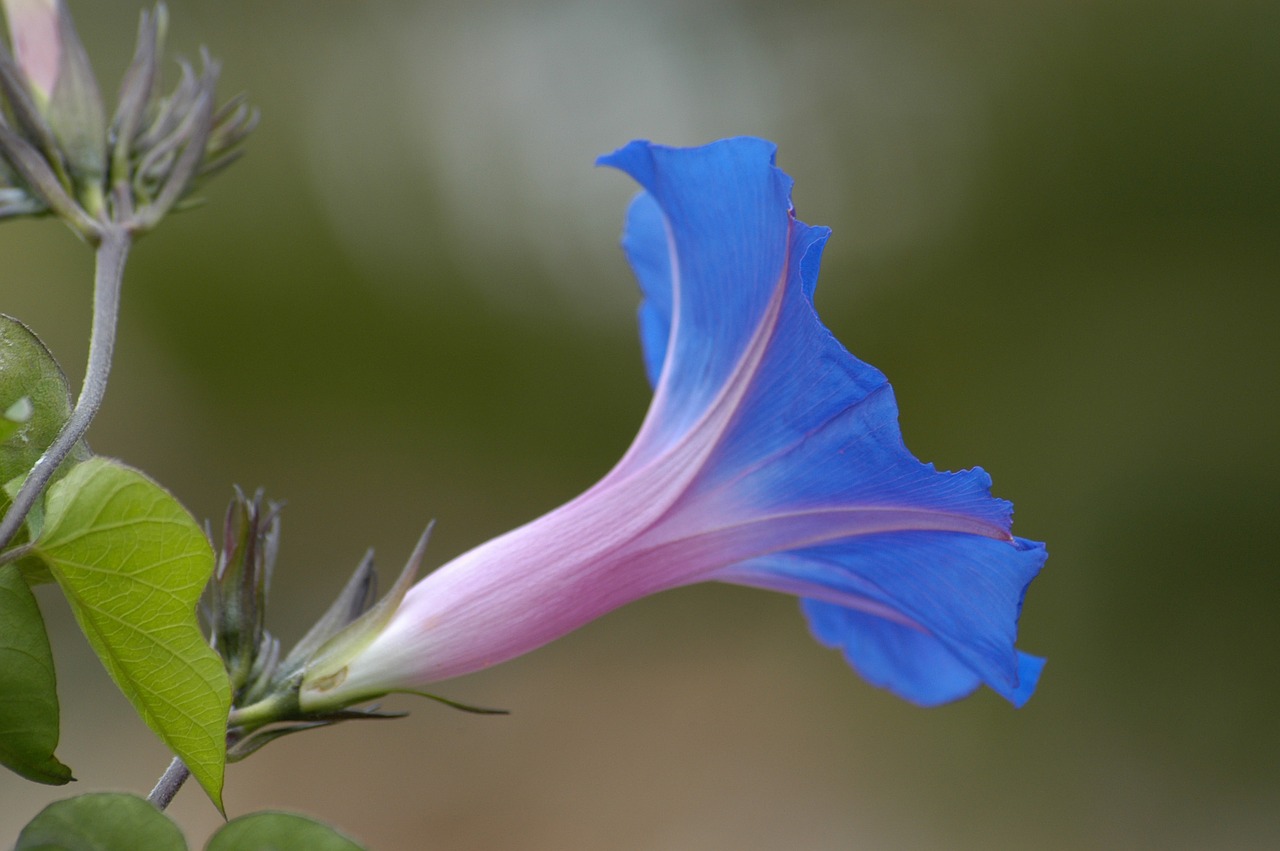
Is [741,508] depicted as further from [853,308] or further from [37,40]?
[853,308]

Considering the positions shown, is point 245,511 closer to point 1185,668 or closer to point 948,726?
point 948,726

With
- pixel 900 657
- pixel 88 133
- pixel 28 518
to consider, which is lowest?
pixel 900 657

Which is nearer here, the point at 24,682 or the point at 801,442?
the point at 24,682

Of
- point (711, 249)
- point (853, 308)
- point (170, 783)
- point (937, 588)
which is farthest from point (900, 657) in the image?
point (853, 308)

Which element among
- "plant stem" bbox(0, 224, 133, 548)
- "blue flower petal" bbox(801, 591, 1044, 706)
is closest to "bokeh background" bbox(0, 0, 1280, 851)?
"blue flower petal" bbox(801, 591, 1044, 706)

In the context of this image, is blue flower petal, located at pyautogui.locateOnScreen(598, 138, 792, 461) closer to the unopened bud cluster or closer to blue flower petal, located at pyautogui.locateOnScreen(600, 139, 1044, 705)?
blue flower petal, located at pyautogui.locateOnScreen(600, 139, 1044, 705)
